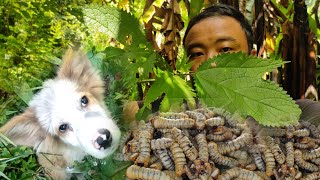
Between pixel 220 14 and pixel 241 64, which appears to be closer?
pixel 241 64

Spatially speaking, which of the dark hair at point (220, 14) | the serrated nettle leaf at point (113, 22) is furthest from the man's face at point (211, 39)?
the serrated nettle leaf at point (113, 22)

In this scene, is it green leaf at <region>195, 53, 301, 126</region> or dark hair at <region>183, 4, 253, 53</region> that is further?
dark hair at <region>183, 4, 253, 53</region>

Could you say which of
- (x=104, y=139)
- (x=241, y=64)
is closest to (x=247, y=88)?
(x=241, y=64)

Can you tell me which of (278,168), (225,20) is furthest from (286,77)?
(278,168)

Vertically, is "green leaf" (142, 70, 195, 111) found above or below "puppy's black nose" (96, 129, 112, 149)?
above

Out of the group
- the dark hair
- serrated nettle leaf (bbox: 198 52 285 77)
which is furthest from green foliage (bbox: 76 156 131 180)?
the dark hair

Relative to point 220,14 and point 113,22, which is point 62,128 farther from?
point 220,14

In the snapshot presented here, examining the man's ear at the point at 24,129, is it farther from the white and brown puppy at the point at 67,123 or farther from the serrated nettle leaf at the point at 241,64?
the serrated nettle leaf at the point at 241,64

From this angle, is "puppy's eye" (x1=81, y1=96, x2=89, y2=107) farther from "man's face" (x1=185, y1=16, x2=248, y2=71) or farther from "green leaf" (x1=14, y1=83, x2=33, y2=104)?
"man's face" (x1=185, y1=16, x2=248, y2=71)

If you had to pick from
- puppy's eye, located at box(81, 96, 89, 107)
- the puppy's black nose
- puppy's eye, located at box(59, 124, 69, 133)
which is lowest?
the puppy's black nose
